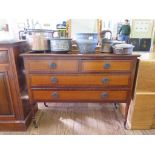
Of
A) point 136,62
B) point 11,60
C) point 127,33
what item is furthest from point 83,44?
point 127,33

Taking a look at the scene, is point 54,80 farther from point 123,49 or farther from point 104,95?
point 123,49

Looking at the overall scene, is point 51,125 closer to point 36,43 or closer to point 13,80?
point 13,80

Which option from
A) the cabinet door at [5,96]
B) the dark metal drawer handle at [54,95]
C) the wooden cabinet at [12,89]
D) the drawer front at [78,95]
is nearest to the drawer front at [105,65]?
the drawer front at [78,95]

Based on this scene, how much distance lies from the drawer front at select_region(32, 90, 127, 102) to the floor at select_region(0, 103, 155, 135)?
35 centimetres

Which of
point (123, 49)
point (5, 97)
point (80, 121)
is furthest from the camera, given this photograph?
point (80, 121)

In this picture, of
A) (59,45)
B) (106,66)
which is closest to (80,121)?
(106,66)

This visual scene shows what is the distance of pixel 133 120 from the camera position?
1.50 m

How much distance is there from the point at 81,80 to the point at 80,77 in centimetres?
3

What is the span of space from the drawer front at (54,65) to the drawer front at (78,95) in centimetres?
22

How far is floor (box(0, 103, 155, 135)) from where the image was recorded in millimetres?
1490

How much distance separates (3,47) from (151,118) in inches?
60.0

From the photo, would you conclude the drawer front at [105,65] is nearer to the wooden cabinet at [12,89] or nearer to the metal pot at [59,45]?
the metal pot at [59,45]

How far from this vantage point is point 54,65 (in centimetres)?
129
